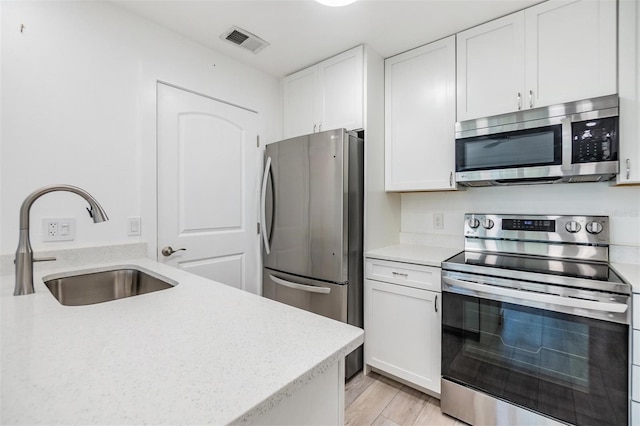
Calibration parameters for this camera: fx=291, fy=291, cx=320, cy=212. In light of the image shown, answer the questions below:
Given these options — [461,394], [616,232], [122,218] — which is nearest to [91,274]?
[122,218]

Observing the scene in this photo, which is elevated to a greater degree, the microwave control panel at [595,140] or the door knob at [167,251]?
the microwave control panel at [595,140]

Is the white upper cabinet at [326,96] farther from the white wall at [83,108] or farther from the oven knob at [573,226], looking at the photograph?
the oven knob at [573,226]

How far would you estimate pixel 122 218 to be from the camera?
1.78 m

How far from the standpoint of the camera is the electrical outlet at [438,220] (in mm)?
2351

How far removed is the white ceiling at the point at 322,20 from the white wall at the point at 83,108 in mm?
211

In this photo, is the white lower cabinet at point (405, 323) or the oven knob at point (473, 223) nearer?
the white lower cabinet at point (405, 323)

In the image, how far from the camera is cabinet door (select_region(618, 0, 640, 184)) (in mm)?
1443

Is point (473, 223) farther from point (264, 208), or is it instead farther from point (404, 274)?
point (264, 208)

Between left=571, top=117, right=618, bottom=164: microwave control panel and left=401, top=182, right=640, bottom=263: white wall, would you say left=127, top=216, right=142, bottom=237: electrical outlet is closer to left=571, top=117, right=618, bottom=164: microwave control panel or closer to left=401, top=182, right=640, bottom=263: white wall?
left=401, top=182, right=640, bottom=263: white wall

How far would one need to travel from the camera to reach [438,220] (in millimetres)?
Answer: 2369

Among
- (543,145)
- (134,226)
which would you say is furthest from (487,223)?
(134,226)

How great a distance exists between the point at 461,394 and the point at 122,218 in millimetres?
2244

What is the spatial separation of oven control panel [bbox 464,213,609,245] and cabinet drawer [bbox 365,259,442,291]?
56cm

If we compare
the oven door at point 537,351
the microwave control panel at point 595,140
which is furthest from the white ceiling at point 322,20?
the oven door at point 537,351
